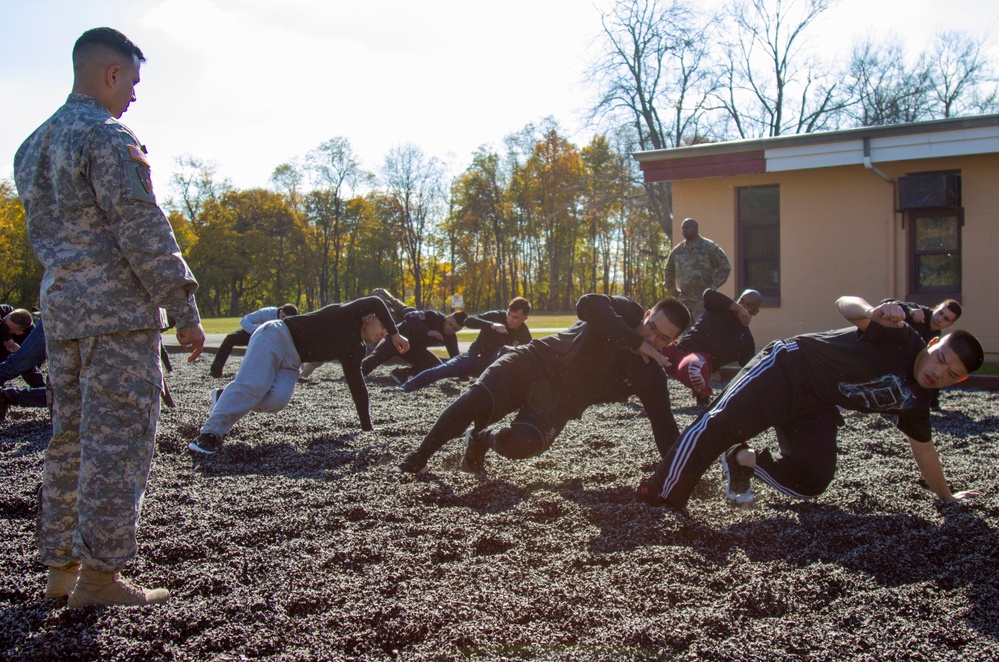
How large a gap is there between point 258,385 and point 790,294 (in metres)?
9.84

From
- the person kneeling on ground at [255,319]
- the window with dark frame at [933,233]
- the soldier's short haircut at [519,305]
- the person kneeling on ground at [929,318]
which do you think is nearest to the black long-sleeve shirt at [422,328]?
the soldier's short haircut at [519,305]

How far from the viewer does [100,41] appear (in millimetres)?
2920

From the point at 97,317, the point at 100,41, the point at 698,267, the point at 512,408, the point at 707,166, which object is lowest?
the point at 512,408

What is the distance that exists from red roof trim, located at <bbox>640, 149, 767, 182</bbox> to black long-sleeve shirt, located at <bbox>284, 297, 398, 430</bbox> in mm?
8407

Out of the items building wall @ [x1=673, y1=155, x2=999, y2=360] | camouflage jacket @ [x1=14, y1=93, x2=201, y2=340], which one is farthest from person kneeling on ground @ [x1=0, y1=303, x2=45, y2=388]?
building wall @ [x1=673, y1=155, x2=999, y2=360]

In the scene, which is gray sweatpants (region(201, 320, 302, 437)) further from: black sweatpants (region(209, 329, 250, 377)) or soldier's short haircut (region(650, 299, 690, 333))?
black sweatpants (region(209, 329, 250, 377))

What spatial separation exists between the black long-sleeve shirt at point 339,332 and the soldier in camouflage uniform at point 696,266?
525 centimetres

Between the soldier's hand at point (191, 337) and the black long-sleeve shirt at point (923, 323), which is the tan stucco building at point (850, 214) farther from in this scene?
the soldier's hand at point (191, 337)

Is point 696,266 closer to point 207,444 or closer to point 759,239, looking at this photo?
point 759,239

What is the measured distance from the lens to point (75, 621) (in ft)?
8.73

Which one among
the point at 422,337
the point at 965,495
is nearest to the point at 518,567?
the point at 965,495

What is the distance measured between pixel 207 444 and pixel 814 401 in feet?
12.7

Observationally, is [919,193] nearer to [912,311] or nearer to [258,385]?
[912,311]

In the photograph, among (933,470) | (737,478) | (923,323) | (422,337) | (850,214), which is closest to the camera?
(933,470)
